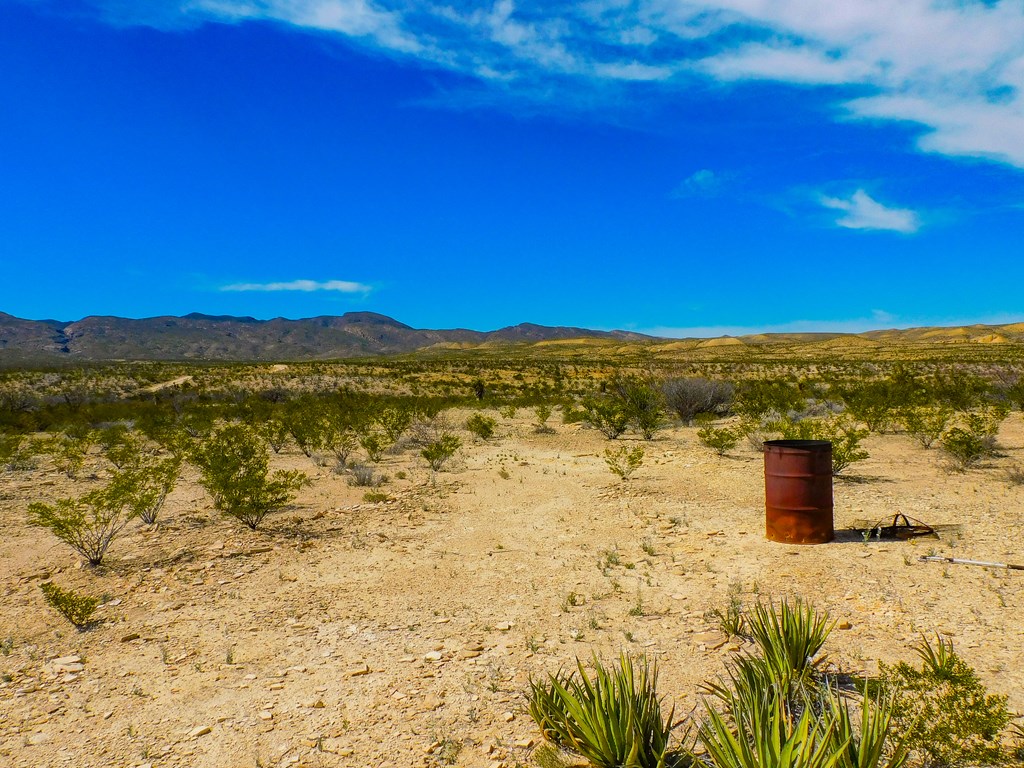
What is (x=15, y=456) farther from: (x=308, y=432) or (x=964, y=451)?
(x=964, y=451)

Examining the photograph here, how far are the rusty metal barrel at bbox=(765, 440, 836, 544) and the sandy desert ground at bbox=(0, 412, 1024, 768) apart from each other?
1.06 ft

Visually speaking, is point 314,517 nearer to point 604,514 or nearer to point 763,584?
point 604,514

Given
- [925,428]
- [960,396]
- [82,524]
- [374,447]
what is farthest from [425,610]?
[960,396]

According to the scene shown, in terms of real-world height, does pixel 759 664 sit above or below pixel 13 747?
above

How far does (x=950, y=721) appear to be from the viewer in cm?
Answer: 358

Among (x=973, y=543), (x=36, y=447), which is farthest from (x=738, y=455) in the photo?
(x=36, y=447)

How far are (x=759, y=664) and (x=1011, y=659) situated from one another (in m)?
2.15

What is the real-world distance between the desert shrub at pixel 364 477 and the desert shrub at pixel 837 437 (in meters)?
8.23

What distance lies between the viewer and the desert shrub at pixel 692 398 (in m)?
21.6

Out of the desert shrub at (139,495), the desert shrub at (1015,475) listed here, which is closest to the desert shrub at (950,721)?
the desert shrub at (1015,475)

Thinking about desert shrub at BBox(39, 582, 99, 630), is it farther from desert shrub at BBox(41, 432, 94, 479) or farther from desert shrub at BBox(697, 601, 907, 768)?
desert shrub at BBox(41, 432, 94, 479)

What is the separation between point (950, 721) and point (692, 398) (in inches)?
730

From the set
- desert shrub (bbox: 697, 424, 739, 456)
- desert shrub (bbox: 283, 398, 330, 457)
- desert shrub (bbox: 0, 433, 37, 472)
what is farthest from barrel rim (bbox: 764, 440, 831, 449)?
desert shrub (bbox: 0, 433, 37, 472)

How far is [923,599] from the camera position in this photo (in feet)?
19.1
